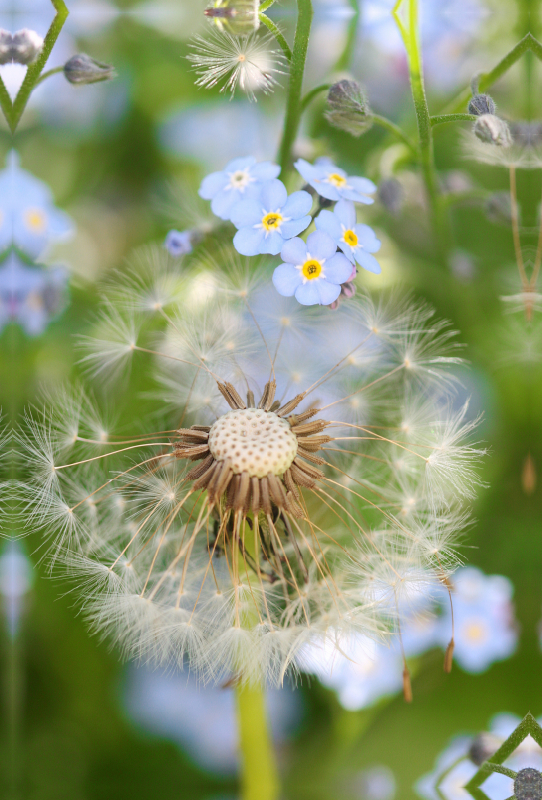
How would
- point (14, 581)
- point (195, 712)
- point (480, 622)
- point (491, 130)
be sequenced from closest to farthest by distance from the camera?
point (491, 130), point (14, 581), point (480, 622), point (195, 712)

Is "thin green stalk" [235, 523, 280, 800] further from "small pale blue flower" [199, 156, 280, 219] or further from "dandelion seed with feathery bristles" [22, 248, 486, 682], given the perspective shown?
"small pale blue flower" [199, 156, 280, 219]

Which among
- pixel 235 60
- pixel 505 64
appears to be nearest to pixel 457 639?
pixel 505 64

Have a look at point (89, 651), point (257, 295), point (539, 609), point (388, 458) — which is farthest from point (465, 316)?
point (89, 651)

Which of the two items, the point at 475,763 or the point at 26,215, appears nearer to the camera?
the point at 475,763

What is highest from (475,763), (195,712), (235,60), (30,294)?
(235,60)

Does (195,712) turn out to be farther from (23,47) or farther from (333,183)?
(23,47)

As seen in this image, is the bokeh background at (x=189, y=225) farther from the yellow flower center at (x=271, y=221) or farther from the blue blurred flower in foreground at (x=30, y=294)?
the yellow flower center at (x=271, y=221)

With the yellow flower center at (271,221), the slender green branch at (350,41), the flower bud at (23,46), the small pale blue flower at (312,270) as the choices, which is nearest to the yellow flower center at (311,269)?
the small pale blue flower at (312,270)

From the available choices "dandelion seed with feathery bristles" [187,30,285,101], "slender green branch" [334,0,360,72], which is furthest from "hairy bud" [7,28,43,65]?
"slender green branch" [334,0,360,72]
